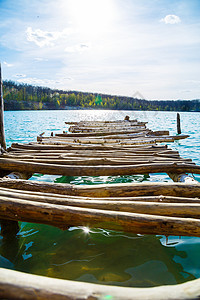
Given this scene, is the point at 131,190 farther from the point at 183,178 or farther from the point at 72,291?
the point at 72,291

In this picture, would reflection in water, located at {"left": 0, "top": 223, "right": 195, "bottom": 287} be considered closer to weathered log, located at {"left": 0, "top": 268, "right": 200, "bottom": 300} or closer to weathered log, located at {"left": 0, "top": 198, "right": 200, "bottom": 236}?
weathered log, located at {"left": 0, "top": 198, "right": 200, "bottom": 236}

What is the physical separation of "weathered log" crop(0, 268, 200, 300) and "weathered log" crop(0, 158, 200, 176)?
7.63 ft

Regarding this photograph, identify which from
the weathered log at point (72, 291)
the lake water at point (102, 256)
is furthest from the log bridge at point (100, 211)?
the lake water at point (102, 256)

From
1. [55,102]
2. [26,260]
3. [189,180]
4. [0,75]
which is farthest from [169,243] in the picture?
[55,102]

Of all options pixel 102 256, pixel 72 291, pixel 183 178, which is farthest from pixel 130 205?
pixel 183 178

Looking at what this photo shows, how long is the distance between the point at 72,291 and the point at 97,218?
927mm

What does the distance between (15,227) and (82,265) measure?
123 centimetres

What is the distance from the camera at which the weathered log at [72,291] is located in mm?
1161

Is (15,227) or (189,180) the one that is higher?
(189,180)

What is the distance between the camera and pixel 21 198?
2414 millimetres

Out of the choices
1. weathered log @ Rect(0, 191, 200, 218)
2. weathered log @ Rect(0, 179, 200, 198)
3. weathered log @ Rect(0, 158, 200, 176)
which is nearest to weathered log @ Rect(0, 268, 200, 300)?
weathered log @ Rect(0, 191, 200, 218)

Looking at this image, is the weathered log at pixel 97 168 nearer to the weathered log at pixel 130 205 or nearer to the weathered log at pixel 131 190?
the weathered log at pixel 131 190

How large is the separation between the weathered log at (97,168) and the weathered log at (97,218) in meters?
1.31

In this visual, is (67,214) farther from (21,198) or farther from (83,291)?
(83,291)
